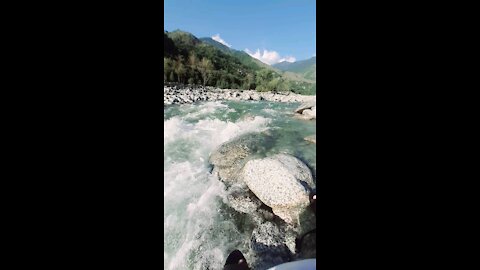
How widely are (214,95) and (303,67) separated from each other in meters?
0.68

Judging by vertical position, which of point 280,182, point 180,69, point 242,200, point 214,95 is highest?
point 180,69

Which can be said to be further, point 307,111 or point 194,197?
point 307,111

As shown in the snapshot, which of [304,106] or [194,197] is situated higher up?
[304,106]

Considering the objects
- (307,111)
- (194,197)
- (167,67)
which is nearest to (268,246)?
(194,197)

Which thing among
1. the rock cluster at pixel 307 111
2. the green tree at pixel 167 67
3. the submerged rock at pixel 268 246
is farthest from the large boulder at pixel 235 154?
the green tree at pixel 167 67

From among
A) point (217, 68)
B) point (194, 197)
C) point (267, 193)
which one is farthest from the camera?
point (217, 68)

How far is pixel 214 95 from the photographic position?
239cm

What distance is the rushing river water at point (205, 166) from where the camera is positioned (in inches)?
83.8

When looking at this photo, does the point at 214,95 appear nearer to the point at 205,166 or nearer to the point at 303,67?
the point at 205,166

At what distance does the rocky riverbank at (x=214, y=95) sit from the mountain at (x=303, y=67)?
16 cm

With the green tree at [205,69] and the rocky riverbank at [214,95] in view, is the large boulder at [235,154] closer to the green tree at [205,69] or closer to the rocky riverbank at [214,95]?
the rocky riverbank at [214,95]

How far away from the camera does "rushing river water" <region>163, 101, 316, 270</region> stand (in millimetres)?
2129

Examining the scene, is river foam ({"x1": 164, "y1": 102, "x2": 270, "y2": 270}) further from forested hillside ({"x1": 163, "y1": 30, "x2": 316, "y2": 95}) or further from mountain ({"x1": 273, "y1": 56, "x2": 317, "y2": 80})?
mountain ({"x1": 273, "y1": 56, "x2": 317, "y2": 80})

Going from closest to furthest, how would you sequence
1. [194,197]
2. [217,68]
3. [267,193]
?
[194,197] → [267,193] → [217,68]
